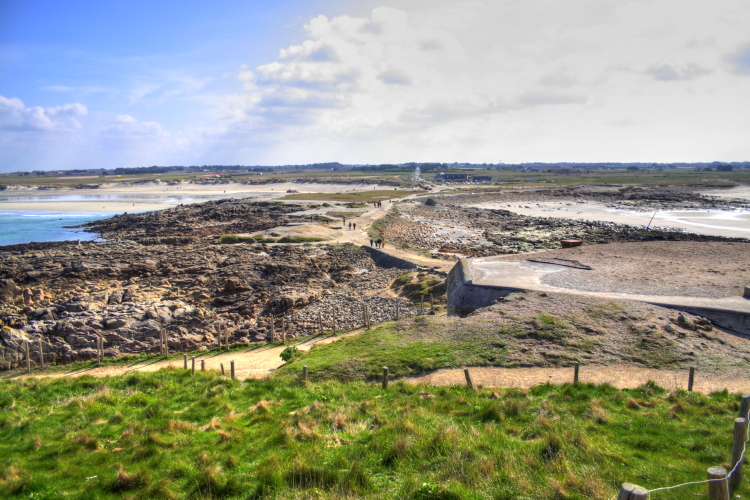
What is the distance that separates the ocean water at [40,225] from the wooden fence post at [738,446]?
55587mm

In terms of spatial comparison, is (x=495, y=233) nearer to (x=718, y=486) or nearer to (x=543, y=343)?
(x=543, y=343)

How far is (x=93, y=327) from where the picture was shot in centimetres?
2016

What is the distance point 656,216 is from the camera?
65812 mm

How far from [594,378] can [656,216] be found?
64.7 metres

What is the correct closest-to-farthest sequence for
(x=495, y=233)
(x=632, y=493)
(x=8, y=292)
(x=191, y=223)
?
(x=632, y=493), (x=8, y=292), (x=495, y=233), (x=191, y=223)

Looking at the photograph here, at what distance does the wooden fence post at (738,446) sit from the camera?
4988 millimetres

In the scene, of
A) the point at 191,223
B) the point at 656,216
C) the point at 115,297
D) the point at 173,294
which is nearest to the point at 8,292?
the point at 115,297

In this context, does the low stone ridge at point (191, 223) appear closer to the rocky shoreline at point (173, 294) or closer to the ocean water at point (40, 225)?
the ocean water at point (40, 225)

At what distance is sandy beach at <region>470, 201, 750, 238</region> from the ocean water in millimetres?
61711

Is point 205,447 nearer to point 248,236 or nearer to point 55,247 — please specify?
point 248,236

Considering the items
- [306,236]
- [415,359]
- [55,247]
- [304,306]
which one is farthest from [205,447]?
[55,247]

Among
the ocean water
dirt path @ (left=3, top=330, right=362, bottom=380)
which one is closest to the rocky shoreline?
dirt path @ (left=3, top=330, right=362, bottom=380)

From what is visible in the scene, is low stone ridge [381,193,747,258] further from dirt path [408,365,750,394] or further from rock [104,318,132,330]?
dirt path [408,365,750,394]

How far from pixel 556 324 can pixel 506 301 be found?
2.97 m
